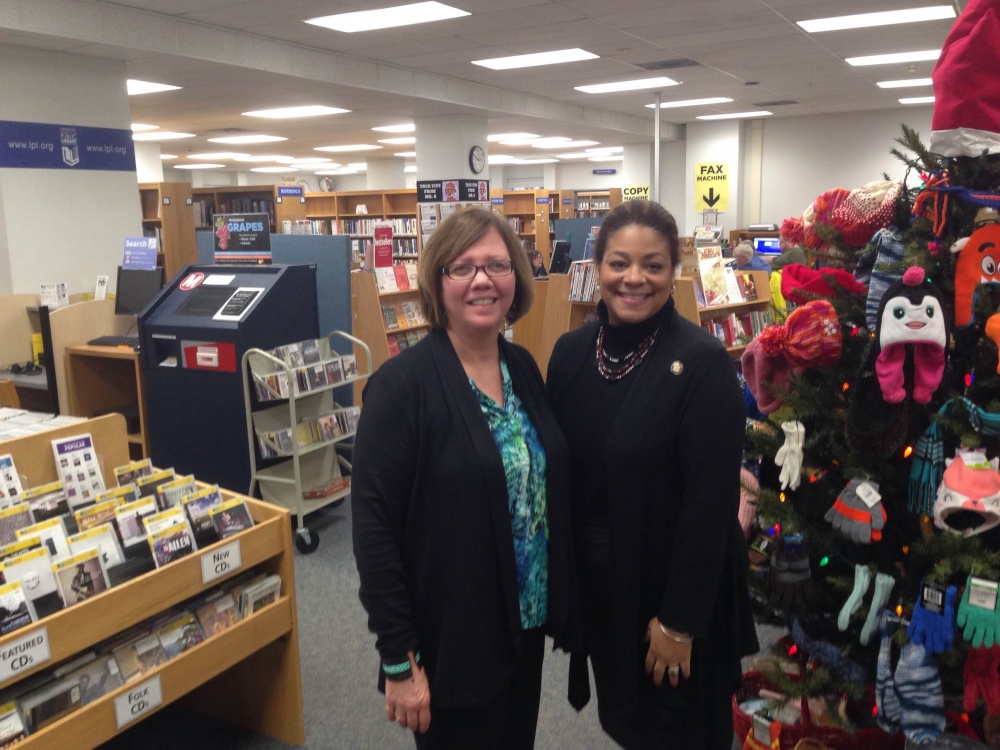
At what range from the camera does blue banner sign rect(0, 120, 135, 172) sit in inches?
199

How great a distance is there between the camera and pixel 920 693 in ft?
5.75

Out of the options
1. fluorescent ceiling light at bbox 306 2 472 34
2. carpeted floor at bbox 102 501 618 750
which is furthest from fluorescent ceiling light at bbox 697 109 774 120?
carpeted floor at bbox 102 501 618 750

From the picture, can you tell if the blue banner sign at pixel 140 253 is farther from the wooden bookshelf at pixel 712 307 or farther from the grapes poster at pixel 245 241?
the wooden bookshelf at pixel 712 307

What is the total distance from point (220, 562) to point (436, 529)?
2.74 ft

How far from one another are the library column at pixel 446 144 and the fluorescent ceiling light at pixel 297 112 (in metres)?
1.04

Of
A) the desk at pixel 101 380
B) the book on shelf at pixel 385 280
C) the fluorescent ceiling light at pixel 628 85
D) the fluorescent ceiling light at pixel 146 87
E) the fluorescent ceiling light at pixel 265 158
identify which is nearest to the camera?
the desk at pixel 101 380

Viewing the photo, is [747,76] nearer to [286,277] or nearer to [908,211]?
[286,277]

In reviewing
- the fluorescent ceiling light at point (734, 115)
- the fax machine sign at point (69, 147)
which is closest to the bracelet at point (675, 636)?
the fax machine sign at point (69, 147)

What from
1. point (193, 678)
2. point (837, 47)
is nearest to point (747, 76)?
point (837, 47)

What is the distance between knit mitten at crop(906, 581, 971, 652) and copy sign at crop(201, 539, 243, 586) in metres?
1.67

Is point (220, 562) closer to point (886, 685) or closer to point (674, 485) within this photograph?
point (674, 485)

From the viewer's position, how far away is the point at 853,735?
1979mm

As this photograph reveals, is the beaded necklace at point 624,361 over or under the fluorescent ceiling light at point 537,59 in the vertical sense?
under

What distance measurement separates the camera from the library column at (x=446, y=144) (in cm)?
925
